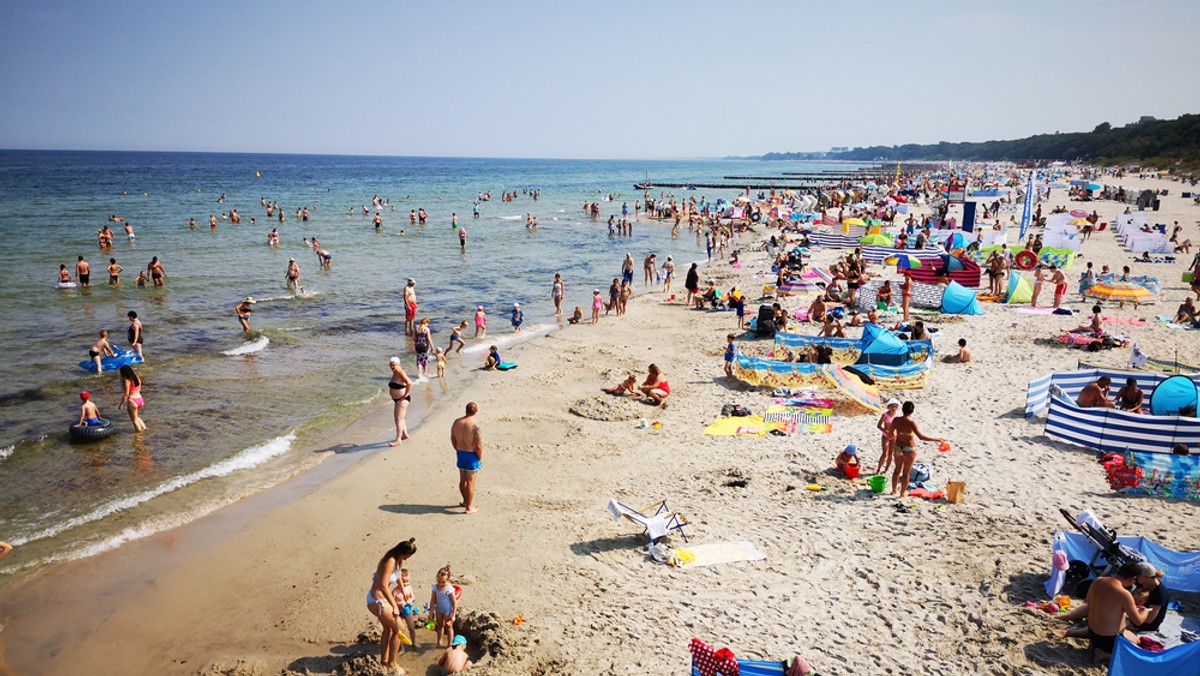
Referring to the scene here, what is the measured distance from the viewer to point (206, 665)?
6012 millimetres

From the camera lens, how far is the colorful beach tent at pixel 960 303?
18.1 m

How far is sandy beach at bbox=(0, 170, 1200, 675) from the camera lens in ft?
19.6

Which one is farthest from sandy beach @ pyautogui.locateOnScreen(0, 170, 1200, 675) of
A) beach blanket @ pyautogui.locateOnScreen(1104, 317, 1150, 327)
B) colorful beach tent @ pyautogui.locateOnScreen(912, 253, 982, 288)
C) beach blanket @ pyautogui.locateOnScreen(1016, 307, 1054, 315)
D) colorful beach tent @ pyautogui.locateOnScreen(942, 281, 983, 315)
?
colorful beach tent @ pyautogui.locateOnScreen(912, 253, 982, 288)

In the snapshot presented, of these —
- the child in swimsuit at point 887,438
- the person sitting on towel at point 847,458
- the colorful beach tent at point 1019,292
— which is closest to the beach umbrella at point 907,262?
the colorful beach tent at point 1019,292

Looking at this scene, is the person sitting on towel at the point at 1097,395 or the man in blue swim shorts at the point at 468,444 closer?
the man in blue swim shorts at the point at 468,444

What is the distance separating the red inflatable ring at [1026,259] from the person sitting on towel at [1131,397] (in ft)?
45.9

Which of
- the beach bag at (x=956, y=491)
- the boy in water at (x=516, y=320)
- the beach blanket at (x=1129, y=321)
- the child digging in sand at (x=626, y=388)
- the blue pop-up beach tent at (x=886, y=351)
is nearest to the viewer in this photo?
the beach bag at (x=956, y=491)

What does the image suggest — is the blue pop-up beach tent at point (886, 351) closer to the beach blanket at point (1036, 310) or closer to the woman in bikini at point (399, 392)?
the beach blanket at point (1036, 310)

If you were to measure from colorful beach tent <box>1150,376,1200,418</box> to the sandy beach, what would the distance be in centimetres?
149

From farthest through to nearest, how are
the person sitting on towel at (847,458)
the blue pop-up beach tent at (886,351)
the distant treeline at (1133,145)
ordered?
the distant treeline at (1133,145) → the blue pop-up beach tent at (886,351) → the person sitting on towel at (847,458)

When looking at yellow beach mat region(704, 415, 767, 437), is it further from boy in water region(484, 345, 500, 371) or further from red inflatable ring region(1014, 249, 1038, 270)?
red inflatable ring region(1014, 249, 1038, 270)

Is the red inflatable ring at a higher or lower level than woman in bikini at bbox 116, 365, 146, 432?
higher

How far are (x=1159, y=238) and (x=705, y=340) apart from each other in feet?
69.5

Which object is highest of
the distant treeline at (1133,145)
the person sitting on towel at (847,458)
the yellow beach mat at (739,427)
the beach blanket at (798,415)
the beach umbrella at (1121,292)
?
the distant treeline at (1133,145)
